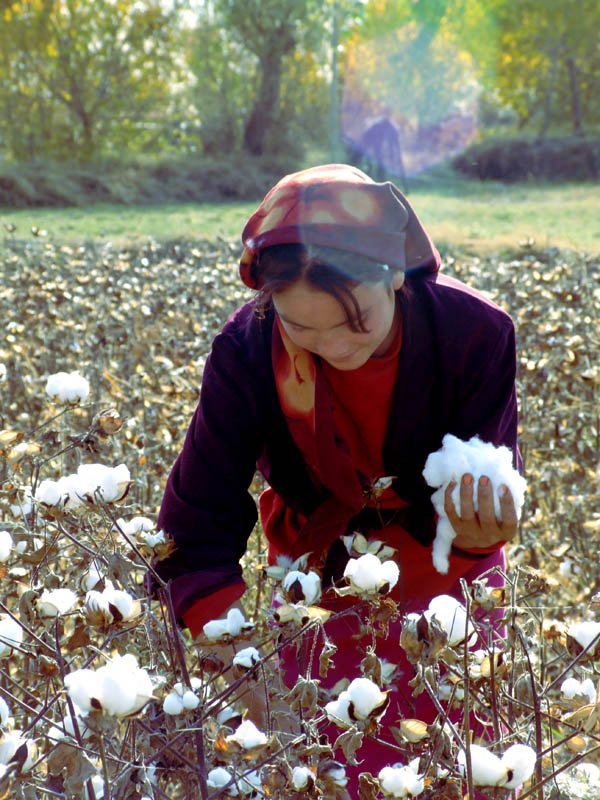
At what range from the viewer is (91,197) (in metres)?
19.8

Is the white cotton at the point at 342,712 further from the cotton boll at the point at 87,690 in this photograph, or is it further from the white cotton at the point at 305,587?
the cotton boll at the point at 87,690

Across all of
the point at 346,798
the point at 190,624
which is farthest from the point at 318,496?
the point at 346,798

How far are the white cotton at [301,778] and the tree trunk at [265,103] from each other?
82.8 feet

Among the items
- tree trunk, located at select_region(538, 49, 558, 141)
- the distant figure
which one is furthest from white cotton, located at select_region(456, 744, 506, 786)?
tree trunk, located at select_region(538, 49, 558, 141)

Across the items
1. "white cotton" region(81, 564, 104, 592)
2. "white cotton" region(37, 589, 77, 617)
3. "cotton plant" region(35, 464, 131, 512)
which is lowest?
"white cotton" region(81, 564, 104, 592)

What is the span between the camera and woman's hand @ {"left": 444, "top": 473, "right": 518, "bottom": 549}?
1.36 meters

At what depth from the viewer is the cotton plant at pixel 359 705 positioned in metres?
1.00

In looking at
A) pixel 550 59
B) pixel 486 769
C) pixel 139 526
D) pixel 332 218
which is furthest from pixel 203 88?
pixel 486 769

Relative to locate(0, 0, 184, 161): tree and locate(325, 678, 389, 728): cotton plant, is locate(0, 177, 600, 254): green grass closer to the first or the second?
locate(0, 0, 184, 161): tree

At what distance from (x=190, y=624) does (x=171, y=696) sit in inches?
25.6

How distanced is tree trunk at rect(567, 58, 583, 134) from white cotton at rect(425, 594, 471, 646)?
3205 centimetres

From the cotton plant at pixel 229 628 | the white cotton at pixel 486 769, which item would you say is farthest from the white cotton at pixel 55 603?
the white cotton at pixel 486 769

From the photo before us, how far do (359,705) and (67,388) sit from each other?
29.9 inches

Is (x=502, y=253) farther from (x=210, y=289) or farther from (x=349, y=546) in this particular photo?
(x=349, y=546)
